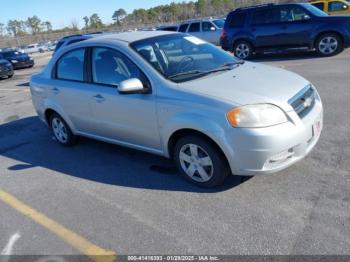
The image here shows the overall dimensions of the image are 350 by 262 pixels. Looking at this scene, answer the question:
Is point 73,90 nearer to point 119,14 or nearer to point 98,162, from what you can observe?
point 98,162

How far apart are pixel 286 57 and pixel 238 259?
11.1m

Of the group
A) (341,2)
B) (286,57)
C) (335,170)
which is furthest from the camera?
(341,2)

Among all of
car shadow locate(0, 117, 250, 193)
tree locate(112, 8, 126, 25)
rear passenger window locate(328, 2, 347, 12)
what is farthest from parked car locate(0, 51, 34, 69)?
tree locate(112, 8, 126, 25)

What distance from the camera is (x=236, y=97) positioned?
353 centimetres

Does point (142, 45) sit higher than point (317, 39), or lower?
higher

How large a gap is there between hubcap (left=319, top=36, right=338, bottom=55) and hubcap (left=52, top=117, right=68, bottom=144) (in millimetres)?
9202

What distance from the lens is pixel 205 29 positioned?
18.4 m

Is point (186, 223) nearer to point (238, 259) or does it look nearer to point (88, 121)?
point (238, 259)

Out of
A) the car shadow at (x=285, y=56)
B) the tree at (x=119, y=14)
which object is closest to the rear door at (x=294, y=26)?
the car shadow at (x=285, y=56)

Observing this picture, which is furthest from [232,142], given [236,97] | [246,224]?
[246,224]

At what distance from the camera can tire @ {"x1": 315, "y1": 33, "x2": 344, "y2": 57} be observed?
11.4 m

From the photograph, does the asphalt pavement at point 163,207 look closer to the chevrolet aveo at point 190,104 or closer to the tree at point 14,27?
the chevrolet aveo at point 190,104

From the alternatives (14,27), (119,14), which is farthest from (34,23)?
(119,14)

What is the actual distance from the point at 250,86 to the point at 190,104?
2.20ft
